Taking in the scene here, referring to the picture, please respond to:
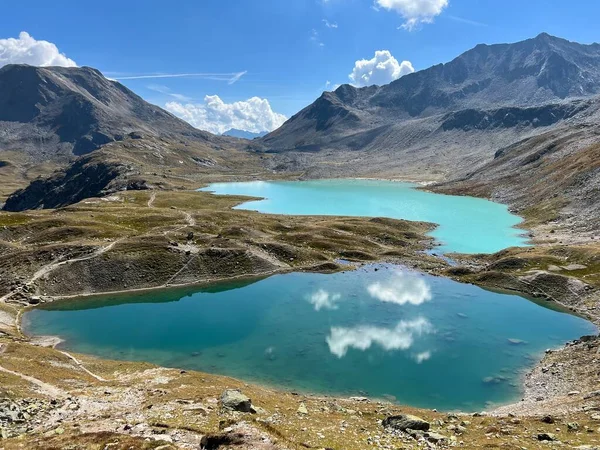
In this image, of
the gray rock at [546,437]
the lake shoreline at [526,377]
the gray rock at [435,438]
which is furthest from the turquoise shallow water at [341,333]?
the gray rock at [435,438]

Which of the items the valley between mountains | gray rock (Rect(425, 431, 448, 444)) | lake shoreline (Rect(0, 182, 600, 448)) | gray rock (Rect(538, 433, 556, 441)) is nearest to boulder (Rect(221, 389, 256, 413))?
the valley between mountains

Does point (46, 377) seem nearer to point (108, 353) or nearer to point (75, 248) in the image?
point (108, 353)

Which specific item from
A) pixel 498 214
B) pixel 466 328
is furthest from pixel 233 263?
pixel 498 214

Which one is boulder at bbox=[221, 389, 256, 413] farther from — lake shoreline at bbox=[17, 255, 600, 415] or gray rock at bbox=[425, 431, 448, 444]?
lake shoreline at bbox=[17, 255, 600, 415]

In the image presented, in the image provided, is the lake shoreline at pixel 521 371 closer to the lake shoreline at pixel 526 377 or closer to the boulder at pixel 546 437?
the lake shoreline at pixel 526 377

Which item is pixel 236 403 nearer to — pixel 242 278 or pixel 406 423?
pixel 406 423

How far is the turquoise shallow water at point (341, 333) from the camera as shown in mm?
50031

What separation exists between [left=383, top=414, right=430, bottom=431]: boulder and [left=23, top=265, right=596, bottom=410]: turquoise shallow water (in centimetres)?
1635

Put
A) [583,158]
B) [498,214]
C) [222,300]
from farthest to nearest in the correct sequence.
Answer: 1. [583,158]
2. [498,214]
3. [222,300]

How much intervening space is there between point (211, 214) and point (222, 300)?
199 feet

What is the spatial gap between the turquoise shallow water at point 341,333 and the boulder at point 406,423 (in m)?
16.3

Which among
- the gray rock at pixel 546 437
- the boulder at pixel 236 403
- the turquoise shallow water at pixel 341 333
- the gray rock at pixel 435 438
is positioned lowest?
the turquoise shallow water at pixel 341 333

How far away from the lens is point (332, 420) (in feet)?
105

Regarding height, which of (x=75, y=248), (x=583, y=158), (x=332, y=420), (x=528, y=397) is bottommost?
(x=528, y=397)
